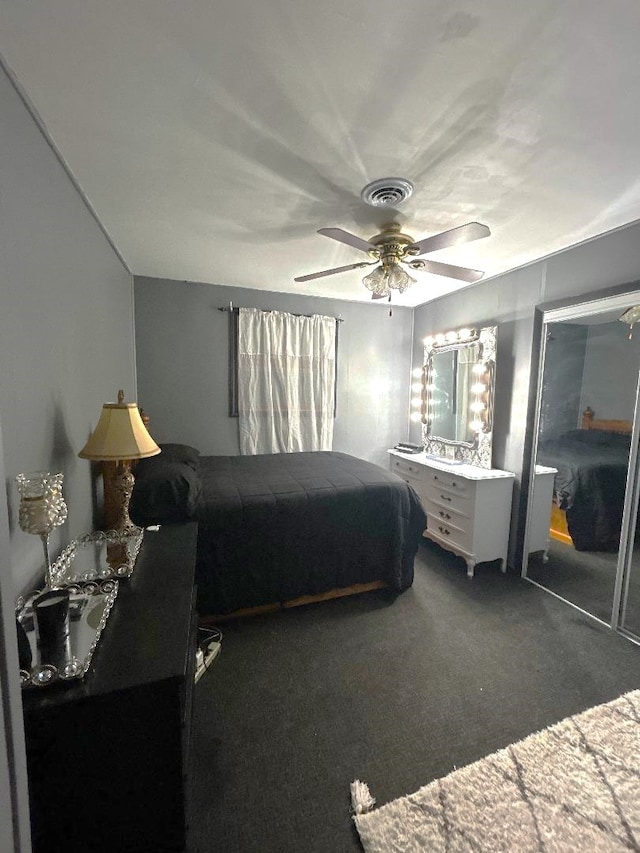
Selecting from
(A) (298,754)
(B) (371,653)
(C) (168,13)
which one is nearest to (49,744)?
(A) (298,754)

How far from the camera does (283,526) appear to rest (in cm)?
226

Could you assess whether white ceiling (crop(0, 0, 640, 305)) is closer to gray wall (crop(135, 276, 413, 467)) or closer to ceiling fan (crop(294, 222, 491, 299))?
ceiling fan (crop(294, 222, 491, 299))

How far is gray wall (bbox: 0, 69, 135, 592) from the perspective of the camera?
1099 mm

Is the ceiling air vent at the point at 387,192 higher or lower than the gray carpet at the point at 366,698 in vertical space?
higher

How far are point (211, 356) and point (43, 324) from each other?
7.49ft

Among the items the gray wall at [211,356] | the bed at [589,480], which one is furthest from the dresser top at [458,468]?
the gray wall at [211,356]

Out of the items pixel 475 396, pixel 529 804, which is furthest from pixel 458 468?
pixel 529 804

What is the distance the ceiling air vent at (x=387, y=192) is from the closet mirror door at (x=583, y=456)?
1.56 m

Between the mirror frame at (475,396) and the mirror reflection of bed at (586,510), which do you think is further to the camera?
the mirror frame at (475,396)

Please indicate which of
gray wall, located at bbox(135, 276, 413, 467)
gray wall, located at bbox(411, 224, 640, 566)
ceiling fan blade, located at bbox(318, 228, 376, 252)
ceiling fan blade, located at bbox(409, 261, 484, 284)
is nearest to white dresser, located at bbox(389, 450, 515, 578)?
gray wall, located at bbox(411, 224, 640, 566)

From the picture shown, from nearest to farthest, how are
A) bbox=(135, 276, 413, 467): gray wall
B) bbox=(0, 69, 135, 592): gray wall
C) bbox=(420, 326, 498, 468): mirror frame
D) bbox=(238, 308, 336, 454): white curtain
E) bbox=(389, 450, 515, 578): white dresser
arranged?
bbox=(0, 69, 135, 592): gray wall
bbox=(389, 450, 515, 578): white dresser
bbox=(420, 326, 498, 468): mirror frame
bbox=(135, 276, 413, 467): gray wall
bbox=(238, 308, 336, 454): white curtain

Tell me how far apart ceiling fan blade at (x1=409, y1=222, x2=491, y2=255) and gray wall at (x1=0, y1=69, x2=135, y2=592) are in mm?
1622

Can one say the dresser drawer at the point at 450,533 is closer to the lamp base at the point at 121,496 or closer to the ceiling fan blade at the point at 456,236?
the ceiling fan blade at the point at 456,236

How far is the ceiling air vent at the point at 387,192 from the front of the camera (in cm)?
169
